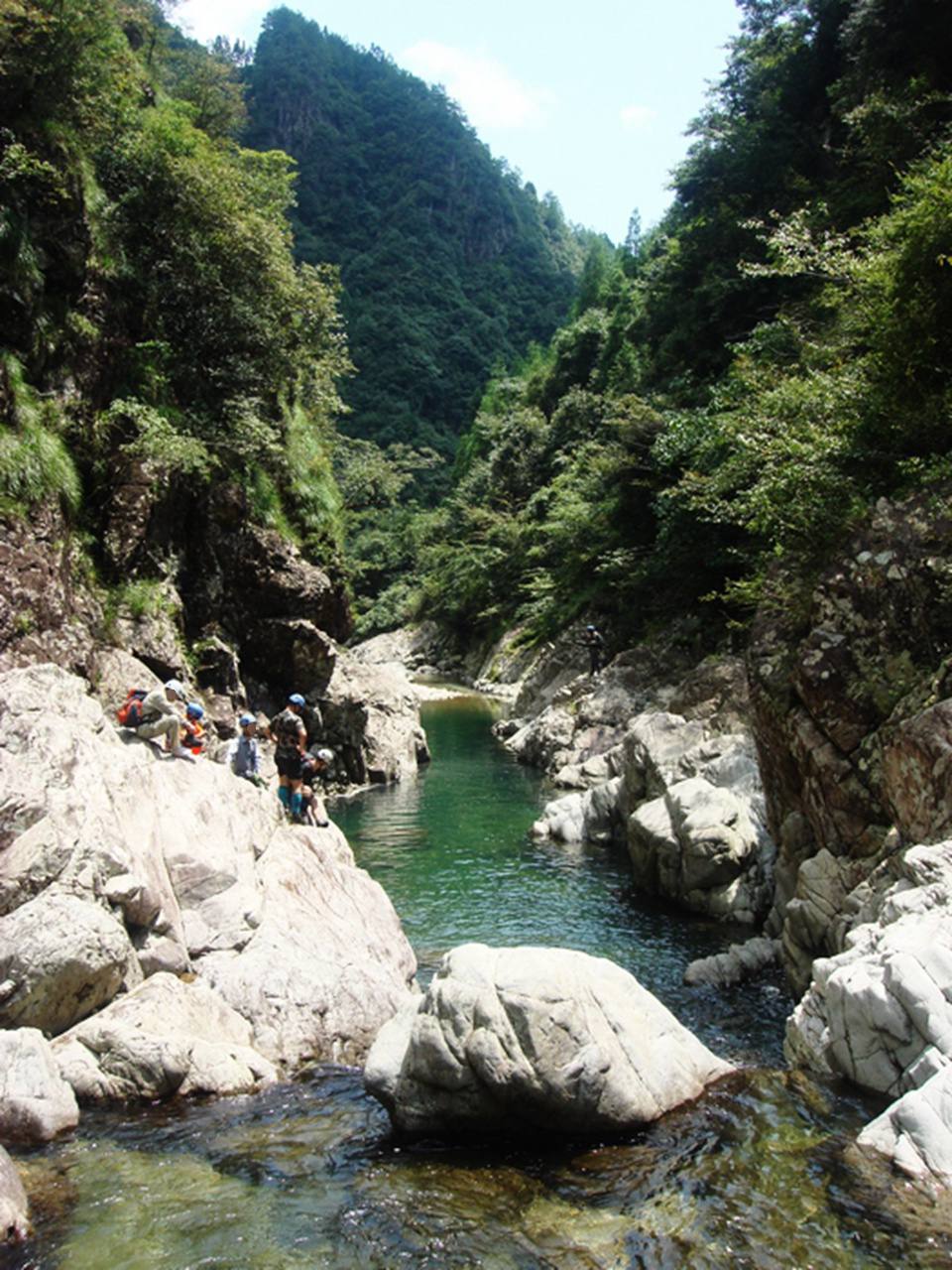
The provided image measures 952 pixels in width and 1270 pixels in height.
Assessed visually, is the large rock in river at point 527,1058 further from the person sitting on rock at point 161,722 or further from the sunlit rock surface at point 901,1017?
the person sitting on rock at point 161,722

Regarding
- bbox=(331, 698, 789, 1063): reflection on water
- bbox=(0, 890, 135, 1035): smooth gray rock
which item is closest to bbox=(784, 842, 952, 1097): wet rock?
bbox=(331, 698, 789, 1063): reflection on water

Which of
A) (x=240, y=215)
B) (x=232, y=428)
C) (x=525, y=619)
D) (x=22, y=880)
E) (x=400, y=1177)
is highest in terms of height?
(x=240, y=215)

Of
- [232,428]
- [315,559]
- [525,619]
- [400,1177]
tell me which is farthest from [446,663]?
[400,1177]

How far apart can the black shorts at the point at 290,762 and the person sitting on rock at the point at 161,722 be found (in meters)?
2.50

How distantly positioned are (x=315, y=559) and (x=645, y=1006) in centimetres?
2411

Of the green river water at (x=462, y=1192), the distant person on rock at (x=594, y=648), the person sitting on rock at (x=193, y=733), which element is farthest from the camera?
the distant person on rock at (x=594, y=648)

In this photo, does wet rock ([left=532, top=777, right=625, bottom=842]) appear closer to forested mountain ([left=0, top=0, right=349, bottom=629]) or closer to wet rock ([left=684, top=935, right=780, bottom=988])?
wet rock ([left=684, top=935, right=780, bottom=988])

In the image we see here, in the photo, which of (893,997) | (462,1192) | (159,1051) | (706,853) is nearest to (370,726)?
(706,853)

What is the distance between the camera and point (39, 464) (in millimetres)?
19156

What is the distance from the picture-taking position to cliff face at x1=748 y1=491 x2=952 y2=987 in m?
11.5

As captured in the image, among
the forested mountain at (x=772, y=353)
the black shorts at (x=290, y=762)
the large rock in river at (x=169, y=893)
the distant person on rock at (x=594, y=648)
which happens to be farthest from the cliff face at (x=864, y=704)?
the distant person on rock at (x=594, y=648)

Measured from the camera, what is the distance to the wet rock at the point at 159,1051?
368 inches

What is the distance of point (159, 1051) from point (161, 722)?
6.59m

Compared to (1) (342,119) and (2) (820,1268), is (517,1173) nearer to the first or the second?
(2) (820,1268)
